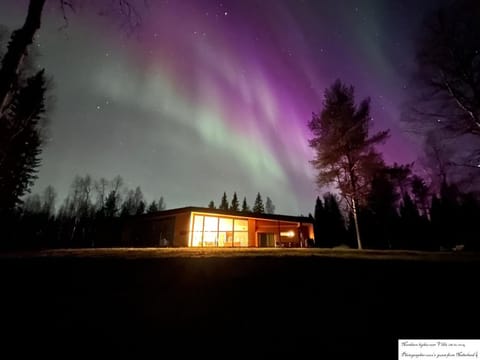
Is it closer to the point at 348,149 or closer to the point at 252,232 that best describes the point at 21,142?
the point at 252,232

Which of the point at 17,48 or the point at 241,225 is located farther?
the point at 241,225

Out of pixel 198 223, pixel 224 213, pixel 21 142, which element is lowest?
pixel 198 223

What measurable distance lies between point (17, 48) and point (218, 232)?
700 inches

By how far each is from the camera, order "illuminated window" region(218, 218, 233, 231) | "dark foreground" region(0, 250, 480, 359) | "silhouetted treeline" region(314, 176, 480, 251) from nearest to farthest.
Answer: "dark foreground" region(0, 250, 480, 359)
"illuminated window" region(218, 218, 233, 231)
"silhouetted treeline" region(314, 176, 480, 251)

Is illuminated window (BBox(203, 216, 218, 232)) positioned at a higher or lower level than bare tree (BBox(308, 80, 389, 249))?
lower

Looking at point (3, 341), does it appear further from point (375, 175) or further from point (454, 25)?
point (375, 175)

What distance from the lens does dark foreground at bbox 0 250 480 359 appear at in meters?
2.47

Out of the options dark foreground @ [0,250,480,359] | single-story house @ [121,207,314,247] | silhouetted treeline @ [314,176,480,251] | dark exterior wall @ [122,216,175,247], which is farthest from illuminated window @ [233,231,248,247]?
dark foreground @ [0,250,480,359]

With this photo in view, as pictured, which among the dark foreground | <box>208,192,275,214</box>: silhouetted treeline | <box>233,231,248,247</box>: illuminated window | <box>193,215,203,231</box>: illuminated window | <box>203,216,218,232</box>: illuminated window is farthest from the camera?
<box>208,192,275,214</box>: silhouetted treeline

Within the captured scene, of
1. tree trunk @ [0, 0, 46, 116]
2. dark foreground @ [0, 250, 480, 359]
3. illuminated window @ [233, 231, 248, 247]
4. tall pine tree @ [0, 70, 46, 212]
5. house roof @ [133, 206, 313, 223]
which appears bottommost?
dark foreground @ [0, 250, 480, 359]

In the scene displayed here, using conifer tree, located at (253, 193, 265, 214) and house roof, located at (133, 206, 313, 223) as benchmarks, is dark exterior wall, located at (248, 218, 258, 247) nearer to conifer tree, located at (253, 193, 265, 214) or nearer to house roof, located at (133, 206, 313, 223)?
house roof, located at (133, 206, 313, 223)

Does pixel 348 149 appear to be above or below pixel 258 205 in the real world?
below

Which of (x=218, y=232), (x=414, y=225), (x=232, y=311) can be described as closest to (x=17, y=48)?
(x=232, y=311)

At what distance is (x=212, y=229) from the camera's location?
2183 cm
